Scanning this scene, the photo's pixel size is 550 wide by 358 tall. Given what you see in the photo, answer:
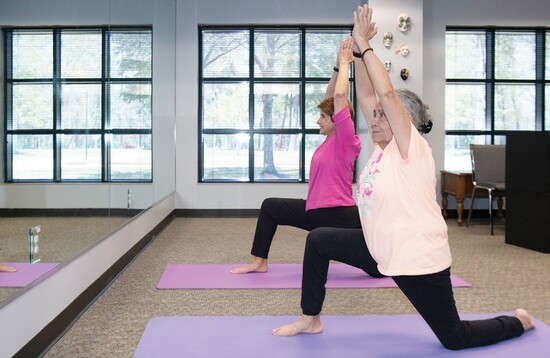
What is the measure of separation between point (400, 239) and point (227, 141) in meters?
5.51

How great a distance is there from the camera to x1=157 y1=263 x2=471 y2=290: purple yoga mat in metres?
3.75

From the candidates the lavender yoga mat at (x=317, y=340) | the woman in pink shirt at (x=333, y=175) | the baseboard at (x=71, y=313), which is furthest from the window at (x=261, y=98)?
the lavender yoga mat at (x=317, y=340)

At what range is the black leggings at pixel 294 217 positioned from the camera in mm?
3568

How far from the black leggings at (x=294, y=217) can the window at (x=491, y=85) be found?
4192 millimetres

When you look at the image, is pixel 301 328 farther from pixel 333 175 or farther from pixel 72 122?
pixel 72 122

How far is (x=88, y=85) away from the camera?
3.39 m

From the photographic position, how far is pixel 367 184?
2.31m

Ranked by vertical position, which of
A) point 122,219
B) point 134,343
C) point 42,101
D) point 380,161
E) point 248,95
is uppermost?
point 248,95

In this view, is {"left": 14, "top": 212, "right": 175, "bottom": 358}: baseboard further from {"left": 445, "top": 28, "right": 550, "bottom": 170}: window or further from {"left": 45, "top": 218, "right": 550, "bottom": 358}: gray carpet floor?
{"left": 445, "top": 28, "right": 550, "bottom": 170}: window

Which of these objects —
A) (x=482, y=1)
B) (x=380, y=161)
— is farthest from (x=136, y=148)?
(x=482, y=1)

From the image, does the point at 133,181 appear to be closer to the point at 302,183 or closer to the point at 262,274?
the point at 262,274

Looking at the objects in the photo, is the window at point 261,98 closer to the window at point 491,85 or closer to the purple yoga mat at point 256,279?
the window at point 491,85

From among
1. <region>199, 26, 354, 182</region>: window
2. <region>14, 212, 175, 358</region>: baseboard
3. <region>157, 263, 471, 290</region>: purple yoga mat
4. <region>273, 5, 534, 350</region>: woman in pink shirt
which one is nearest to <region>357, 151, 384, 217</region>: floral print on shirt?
<region>273, 5, 534, 350</region>: woman in pink shirt

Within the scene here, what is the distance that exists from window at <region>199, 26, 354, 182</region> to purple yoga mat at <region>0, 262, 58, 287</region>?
4.97 m
